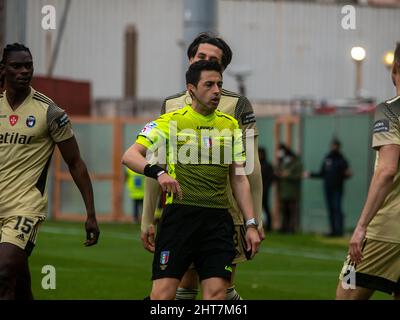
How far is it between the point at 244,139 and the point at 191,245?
1.31 metres

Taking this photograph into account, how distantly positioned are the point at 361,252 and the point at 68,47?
127ft

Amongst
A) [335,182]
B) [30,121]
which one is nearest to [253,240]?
[30,121]

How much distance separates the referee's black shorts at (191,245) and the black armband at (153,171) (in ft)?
1.35

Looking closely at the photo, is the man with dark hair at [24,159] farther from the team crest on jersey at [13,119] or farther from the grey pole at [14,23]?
the grey pole at [14,23]

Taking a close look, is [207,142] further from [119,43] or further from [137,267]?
[119,43]

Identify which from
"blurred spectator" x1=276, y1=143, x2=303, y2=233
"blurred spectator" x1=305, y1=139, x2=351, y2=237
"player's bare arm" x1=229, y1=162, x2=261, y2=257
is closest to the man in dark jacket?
"blurred spectator" x1=305, y1=139, x2=351, y2=237

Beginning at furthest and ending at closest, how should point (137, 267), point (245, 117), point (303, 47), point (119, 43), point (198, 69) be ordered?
point (303, 47) → point (119, 43) → point (137, 267) → point (245, 117) → point (198, 69)

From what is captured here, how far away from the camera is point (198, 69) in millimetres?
8914

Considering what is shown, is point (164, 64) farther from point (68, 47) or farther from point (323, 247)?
point (323, 247)

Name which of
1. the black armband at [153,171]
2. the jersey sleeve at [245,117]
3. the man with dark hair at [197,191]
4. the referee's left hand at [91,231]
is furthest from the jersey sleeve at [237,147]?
the referee's left hand at [91,231]

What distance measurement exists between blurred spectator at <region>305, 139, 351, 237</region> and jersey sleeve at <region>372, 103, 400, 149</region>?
18474mm

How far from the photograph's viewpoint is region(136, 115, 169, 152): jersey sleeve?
878cm

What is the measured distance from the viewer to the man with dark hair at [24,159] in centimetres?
935
